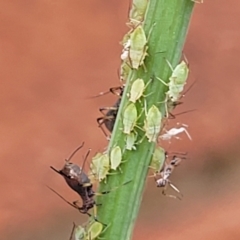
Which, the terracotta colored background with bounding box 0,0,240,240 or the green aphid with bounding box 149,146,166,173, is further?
→ the terracotta colored background with bounding box 0,0,240,240

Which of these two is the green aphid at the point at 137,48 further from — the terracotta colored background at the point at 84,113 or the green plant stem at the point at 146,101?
the terracotta colored background at the point at 84,113

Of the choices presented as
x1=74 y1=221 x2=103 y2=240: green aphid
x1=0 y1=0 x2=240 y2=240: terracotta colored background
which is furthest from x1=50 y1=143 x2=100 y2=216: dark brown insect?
x1=0 y1=0 x2=240 y2=240: terracotta colored background

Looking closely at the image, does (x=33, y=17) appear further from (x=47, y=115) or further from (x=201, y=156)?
(x=201, y=156)

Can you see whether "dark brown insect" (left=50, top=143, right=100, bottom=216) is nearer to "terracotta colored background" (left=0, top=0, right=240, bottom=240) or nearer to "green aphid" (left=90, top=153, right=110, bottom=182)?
"green aphid" (left=90, top=153, right=110, bottom=182)

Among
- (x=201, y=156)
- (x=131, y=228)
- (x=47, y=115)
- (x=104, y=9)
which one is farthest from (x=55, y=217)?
(x=131, y=228)

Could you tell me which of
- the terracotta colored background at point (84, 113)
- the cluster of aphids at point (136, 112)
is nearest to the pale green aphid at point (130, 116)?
the cluster of aphids at point (136, 112)

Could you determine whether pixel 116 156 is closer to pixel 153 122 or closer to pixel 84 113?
pixel 153 122
